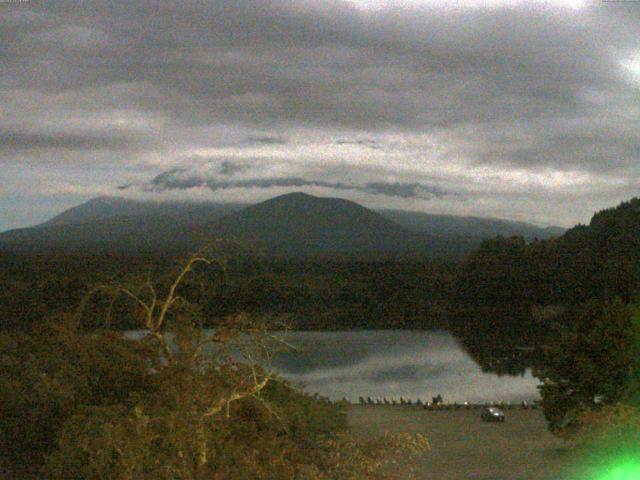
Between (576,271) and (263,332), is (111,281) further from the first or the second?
(576,271)

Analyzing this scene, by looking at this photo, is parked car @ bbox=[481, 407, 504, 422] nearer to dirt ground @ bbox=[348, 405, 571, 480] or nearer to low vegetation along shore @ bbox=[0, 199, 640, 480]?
dirt ground @ bbox=[348, 405, 571, 480]

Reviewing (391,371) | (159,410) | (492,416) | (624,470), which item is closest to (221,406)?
(159,410)

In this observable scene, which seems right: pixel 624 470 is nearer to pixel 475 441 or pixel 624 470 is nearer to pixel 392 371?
pixel 475 441

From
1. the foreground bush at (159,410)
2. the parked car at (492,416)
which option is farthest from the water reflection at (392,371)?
the foreground bush at (159,410)

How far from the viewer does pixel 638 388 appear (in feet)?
56.8

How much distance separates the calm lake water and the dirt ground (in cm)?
529

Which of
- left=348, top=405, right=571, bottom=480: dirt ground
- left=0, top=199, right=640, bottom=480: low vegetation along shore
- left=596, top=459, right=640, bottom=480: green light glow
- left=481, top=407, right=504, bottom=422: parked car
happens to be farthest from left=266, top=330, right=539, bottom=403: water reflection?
left=596, top=459, right=640, bottom=480: green light glow

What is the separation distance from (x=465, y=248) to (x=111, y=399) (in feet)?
507

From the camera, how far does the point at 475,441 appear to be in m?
20.4

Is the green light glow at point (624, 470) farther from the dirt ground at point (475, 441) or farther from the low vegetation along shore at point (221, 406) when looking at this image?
the dirt ground at point (475, 441)

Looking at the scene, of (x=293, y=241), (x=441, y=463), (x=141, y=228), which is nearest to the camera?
(x=441, y=463)

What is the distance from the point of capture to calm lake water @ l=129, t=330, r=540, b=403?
36.1 meters

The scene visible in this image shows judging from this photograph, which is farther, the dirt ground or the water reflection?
the water reflection

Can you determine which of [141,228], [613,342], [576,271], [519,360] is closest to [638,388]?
Answer: [613,342]
